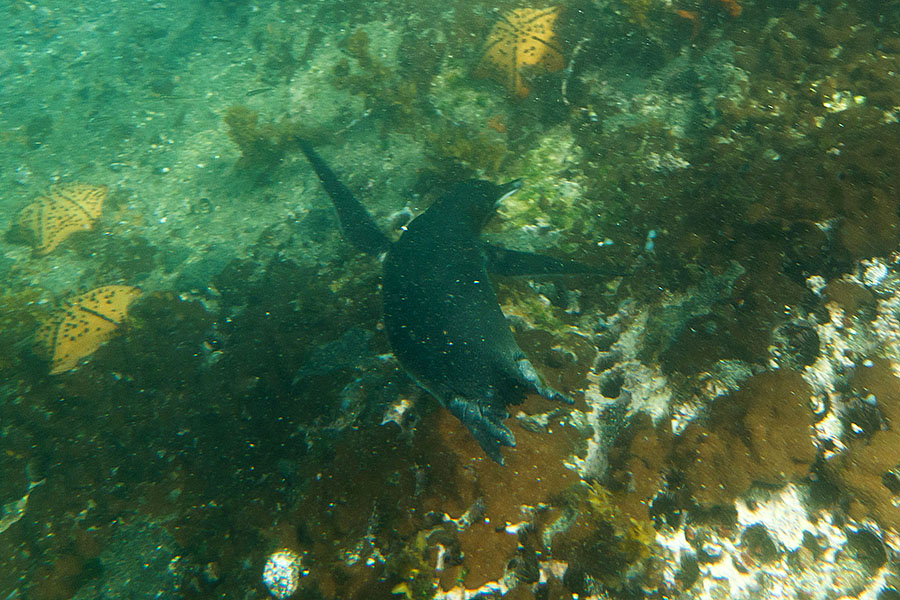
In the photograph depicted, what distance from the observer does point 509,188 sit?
16.1 feet

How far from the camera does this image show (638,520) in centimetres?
282

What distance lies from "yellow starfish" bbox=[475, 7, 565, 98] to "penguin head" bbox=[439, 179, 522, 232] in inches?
75.9

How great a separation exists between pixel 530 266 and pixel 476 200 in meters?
1.15

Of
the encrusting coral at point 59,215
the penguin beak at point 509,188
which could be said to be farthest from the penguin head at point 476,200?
the encrusting coral at point 59,215

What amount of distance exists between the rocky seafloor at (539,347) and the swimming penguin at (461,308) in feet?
1.00

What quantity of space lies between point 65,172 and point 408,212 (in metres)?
6.39

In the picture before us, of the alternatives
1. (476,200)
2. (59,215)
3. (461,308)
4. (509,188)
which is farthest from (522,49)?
(59,215)

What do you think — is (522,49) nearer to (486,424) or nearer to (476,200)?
(476,200)

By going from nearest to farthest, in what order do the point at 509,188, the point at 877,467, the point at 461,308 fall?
the point at 877,467, the point at 461,308, the point at 509,188

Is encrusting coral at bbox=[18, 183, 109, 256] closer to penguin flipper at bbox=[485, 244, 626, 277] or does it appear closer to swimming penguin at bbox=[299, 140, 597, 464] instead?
swimming penguin at bbox=[299, 140, 597, 464]

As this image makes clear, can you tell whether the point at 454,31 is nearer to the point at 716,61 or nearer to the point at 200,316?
the point at 716,61

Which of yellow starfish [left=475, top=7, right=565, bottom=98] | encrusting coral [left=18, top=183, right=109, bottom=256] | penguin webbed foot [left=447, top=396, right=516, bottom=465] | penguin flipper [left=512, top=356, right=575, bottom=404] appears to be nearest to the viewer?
penguin webbed foot [left=447, top=396, right=516, bottom=465]

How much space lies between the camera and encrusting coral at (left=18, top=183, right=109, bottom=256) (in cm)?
638

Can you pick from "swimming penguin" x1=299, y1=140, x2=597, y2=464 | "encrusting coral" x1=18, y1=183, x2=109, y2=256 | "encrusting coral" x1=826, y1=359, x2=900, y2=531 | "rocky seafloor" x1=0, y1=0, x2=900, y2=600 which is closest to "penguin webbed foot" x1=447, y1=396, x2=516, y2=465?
"swimming penguin" x1=299, y1=140, x2=597, y2=464
